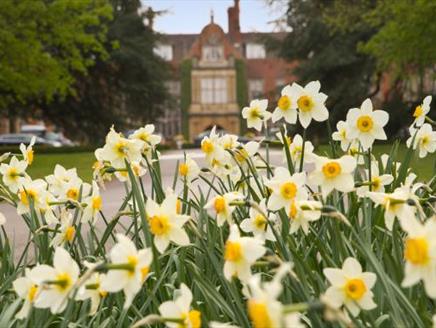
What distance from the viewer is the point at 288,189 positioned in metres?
1.66

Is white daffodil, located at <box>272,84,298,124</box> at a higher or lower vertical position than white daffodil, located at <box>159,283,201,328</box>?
higher

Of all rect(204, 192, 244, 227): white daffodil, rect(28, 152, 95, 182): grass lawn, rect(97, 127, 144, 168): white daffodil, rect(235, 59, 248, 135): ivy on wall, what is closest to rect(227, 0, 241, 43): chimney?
rect(235, 59, 248, 135): ivy on wall

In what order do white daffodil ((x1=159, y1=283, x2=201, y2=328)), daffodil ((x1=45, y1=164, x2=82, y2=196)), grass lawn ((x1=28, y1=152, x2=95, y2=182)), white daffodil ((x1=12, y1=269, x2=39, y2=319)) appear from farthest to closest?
grass lawn ((x1=28, y1=152, x2=95, y2=182)) → daffodil ((x1=45, y1=164, x2=82, y2=196)) → white daffodil ((x1=12, y1=269, x2=39, y2=319)) → white daffodil ((x1=159, y1=283, x2=201, y2=328))

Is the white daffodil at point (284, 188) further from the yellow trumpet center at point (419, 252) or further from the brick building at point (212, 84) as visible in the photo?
the brick building at point (212, 84)

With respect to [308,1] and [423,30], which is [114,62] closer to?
[308,1]

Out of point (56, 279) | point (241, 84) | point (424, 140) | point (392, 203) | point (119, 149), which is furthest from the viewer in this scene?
point (241, 84)

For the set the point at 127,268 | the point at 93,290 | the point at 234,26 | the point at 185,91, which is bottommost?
the point at 93,290

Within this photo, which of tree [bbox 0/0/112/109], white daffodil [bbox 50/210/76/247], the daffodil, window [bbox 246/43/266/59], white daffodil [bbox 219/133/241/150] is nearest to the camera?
white daffodil [bbox 50/210/76/247]

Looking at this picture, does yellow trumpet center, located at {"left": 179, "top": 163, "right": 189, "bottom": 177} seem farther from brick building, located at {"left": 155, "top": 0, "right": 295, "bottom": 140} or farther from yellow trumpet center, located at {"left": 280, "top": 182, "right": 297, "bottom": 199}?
brick building, located at {"left": 155, "top": 0, "right": 295, "bottom": 140}

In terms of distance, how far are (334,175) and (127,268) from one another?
634 millimetres

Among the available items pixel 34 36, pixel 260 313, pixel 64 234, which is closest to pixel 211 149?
pixel 64 234

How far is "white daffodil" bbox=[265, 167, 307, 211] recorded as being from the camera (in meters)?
1.66

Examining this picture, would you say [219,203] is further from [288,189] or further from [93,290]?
[93,290]

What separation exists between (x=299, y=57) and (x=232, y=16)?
3074cm
